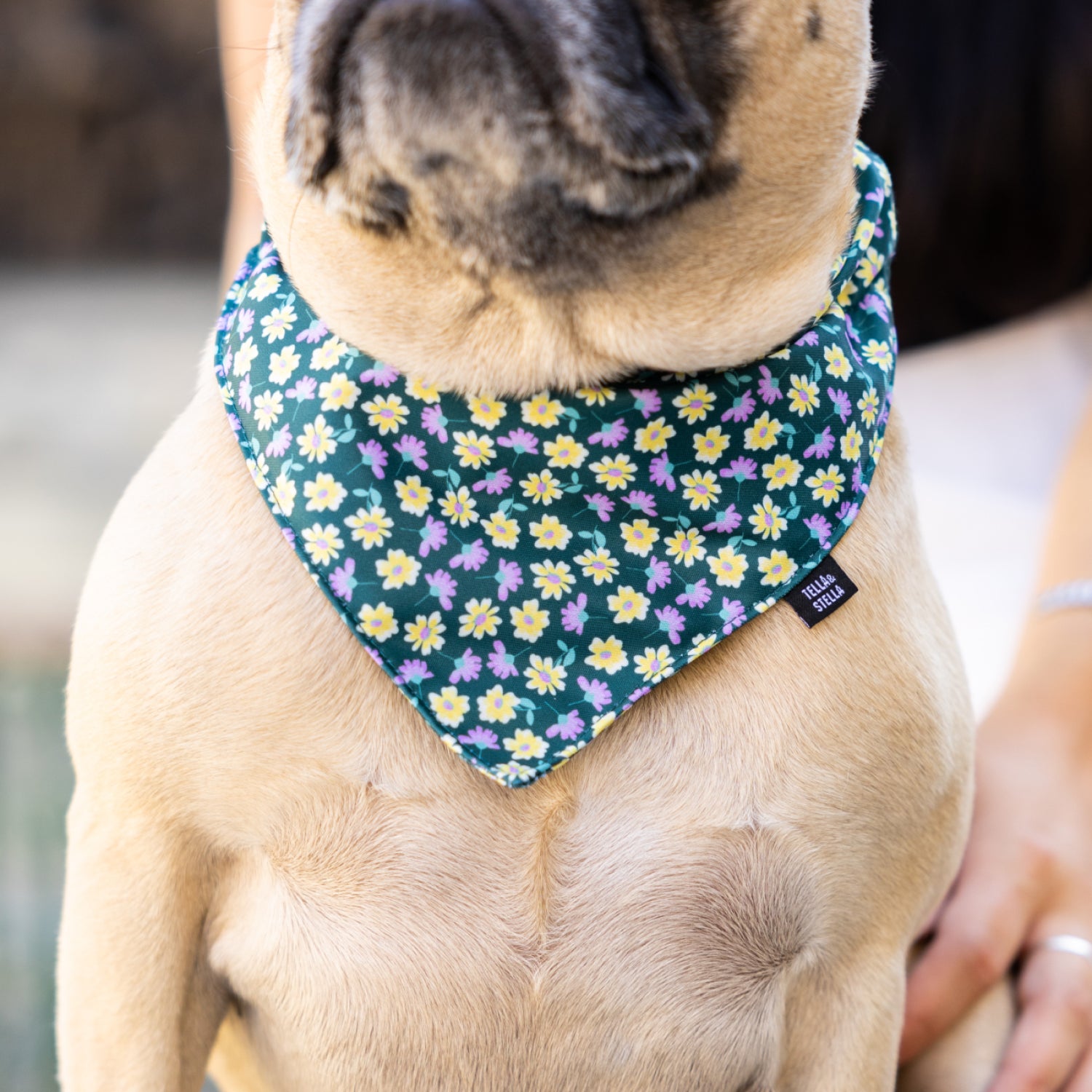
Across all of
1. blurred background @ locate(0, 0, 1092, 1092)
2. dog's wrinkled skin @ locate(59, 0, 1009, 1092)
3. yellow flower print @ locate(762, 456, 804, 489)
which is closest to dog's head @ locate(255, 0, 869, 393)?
dog's wrinkled skin @ locate(59, 0, 1009, 1092)

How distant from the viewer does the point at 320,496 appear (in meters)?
1.03

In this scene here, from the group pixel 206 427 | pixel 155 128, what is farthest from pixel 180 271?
pixel 206 427

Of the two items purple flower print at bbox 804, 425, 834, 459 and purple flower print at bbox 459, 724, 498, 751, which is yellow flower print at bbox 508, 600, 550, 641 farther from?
purple flower print at bbox 804, 425, 834, 459

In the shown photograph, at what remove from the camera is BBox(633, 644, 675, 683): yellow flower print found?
105cm

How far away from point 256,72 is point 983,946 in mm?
1287

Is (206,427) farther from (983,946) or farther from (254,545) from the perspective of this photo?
(983,946)

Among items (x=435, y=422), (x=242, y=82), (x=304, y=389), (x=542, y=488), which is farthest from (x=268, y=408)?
(x=242, y=82)

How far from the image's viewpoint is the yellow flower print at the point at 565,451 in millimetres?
1081

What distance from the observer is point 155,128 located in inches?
276

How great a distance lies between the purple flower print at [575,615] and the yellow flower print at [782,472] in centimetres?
20

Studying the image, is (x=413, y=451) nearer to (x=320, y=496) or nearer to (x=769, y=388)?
(x=320, y=496)

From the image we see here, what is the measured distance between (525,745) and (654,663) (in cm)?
13

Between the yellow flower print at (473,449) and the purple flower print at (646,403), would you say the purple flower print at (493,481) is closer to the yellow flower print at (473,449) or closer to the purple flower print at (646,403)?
the yellow flower print at (473,449)

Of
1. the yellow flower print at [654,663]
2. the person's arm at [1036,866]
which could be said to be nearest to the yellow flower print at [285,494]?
the yellow flower print at [654,663]
